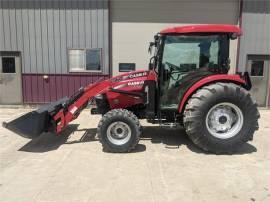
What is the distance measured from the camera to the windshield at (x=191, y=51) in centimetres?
588

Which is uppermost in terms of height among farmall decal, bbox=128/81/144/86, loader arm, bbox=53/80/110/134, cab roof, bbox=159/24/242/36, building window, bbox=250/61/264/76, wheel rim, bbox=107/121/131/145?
cab roof, bbox=159/24/242/36

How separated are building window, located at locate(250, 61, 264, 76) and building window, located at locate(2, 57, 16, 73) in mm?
7724

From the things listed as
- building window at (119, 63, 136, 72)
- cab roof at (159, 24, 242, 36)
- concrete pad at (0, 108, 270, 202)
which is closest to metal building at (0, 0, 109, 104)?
building window at (119, 63, 136, 72)

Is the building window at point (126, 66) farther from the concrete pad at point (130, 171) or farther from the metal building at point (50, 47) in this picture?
the concrete pad at point (130, 171)

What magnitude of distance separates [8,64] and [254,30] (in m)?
7.95

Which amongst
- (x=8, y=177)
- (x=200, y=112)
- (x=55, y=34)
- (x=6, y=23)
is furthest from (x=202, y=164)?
(x=6, y=23)

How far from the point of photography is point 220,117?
19.4 feet

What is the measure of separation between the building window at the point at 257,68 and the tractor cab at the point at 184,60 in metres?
4.50

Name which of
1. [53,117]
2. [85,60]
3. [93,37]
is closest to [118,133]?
[53,117]

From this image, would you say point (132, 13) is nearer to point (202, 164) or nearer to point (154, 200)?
point (202, 164)

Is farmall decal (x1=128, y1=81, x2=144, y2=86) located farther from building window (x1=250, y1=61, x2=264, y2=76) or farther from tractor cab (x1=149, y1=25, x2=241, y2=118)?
building window (x1=250, y1=61, x2=264, y2=76)

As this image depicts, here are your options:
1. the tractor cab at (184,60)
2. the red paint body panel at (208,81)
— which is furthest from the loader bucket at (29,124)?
the red paint body panel at (208,81)

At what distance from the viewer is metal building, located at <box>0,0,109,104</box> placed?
382 inches

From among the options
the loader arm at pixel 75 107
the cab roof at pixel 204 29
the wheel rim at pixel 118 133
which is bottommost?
the wheel rim at pixel 118 133
